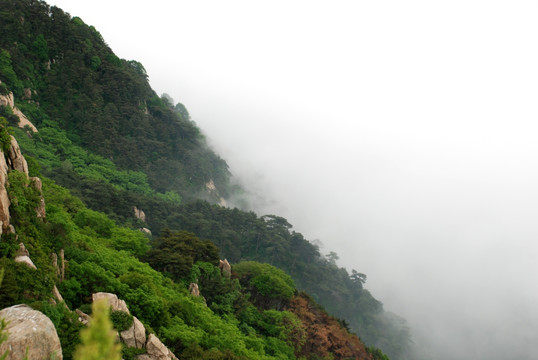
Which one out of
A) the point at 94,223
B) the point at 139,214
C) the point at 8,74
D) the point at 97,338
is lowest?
the point at 139,214

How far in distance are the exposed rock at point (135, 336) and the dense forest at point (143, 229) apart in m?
2.17

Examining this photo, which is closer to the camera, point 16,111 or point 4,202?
point 4,202

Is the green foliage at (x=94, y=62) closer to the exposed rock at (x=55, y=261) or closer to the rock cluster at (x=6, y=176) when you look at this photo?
the rock cluster at (x=6, y=176)

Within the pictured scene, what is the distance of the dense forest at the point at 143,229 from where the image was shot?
17688 millimetres

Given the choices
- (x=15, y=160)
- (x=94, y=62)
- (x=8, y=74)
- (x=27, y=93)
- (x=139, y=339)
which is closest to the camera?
(x=139, y=339)

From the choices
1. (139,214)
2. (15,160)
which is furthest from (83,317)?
(139,214)

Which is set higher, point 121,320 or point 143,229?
point 121,320

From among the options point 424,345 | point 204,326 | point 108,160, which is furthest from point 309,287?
point 424,345

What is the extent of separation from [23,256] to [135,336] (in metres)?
5.63

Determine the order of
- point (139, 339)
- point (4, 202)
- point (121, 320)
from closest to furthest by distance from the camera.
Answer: point (4, 202) → point (121, 320) → point (139, 339)

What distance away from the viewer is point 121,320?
14789 millimetres

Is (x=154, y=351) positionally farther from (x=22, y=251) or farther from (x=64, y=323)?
(x=22, y=251)

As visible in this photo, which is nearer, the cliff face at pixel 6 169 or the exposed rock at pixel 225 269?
the cliff face at pixel 6 169

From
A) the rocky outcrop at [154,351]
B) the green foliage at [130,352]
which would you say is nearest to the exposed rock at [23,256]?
the green foliage at [130,352]
